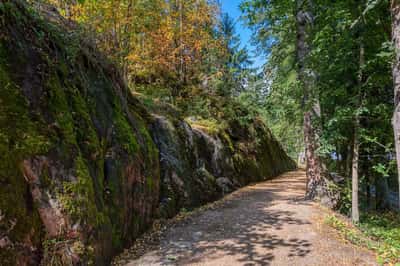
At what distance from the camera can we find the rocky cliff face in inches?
107

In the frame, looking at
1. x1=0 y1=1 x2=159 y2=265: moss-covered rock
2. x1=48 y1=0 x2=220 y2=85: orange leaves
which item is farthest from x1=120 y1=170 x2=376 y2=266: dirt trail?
x1=48 y1=0 x2=220 y2=85: orange leaves

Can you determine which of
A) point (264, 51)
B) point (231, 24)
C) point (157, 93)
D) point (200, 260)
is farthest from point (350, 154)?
point (231, 24)

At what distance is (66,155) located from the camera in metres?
3.22

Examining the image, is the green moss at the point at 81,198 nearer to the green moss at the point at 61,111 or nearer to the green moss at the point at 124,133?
the green moss at the point at 61,111

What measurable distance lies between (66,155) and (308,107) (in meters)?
6.37

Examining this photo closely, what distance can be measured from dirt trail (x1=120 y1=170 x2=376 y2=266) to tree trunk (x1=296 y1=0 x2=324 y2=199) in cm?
109

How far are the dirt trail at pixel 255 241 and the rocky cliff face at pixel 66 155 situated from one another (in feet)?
2.51

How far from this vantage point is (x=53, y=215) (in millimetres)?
2848

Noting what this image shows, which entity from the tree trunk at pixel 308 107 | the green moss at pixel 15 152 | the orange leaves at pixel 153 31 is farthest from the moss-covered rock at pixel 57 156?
the tree trunk at pixel 308 107

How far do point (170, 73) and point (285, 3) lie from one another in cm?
660

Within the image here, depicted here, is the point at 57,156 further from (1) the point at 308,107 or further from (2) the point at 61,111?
(1) the point at 308,107

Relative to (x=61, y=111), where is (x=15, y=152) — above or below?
below

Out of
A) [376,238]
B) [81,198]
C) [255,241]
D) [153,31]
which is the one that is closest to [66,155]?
[81,198]

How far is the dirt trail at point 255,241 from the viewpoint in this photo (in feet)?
12.8
